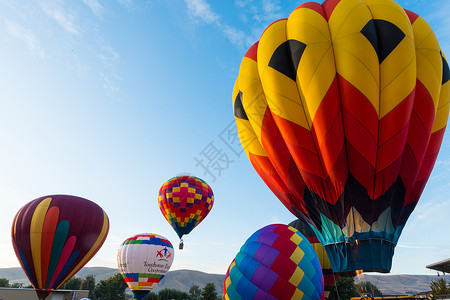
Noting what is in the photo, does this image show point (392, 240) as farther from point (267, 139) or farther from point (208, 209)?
point (208, 209)

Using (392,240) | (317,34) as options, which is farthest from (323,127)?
(392,240)

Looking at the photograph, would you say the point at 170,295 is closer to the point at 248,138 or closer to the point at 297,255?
the point at 297,255

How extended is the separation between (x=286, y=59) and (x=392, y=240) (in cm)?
516

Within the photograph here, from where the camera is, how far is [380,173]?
23.0ft

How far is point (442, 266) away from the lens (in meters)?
27.0

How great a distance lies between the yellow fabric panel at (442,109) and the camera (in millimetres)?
8023

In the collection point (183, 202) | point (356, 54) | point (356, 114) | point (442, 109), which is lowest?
point (356, 114)

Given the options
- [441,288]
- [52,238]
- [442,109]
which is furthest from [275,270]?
[441,288]

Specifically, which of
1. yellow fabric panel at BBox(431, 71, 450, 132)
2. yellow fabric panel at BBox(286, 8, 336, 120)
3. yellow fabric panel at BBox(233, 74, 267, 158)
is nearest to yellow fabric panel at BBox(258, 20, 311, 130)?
yellow fabric panel at BBox(286, 8, 336, 120)

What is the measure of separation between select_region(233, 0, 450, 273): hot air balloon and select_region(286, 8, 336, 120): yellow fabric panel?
0.08 ft

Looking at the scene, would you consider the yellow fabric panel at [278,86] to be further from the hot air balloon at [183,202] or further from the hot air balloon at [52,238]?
the hot air balloon at [183,202]

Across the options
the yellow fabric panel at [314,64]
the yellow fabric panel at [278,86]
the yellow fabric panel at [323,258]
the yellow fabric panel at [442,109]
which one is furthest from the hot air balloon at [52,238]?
the yellow fabric panel at [442,109]

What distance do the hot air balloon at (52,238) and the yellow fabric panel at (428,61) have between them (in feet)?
54.1

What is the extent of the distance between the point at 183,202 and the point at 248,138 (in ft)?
48.2
